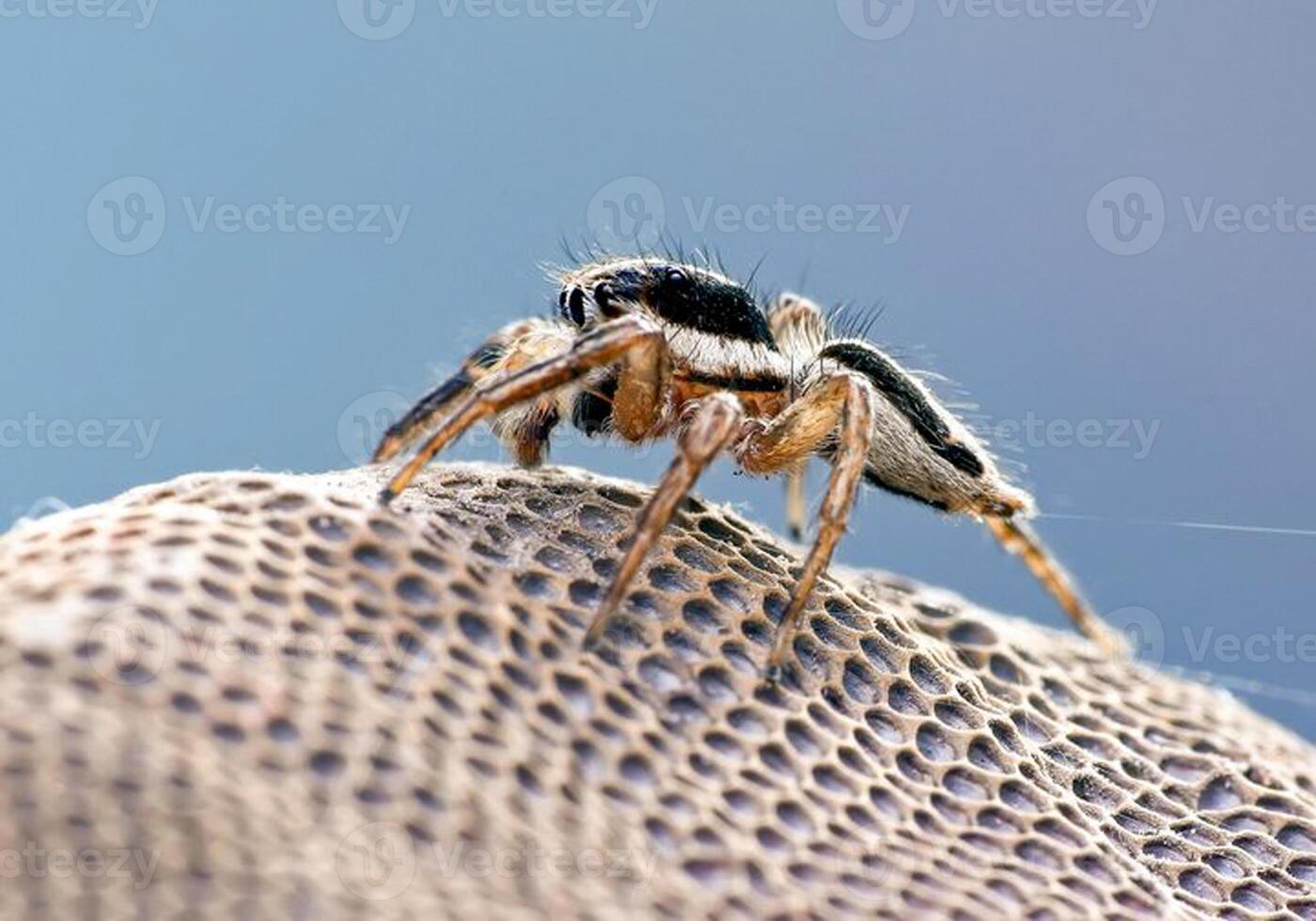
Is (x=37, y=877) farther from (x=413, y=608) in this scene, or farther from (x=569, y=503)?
(x=569, y=503)

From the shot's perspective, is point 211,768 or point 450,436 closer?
point 211,768

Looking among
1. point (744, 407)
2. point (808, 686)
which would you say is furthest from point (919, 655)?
point (744, 407)

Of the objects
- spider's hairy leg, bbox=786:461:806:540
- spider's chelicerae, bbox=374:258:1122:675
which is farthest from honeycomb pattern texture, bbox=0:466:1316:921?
spider's hairy leg, bbox=786:461:806:540

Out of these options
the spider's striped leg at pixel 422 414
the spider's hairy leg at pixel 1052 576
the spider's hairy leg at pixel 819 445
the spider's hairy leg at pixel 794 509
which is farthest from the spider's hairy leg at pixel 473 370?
the spider's hairy leg at pixel 1052 576

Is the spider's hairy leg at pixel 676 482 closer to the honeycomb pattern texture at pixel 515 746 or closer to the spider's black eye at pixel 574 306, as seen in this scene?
the honeycomb pattern texture at pixel 515 746

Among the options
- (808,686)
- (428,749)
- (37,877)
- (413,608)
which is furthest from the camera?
(808,686)

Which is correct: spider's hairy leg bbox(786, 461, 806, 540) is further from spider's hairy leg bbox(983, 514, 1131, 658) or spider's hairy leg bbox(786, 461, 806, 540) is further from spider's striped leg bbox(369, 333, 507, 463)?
spider's striped leg bbox(369, 333, 507, 463)
